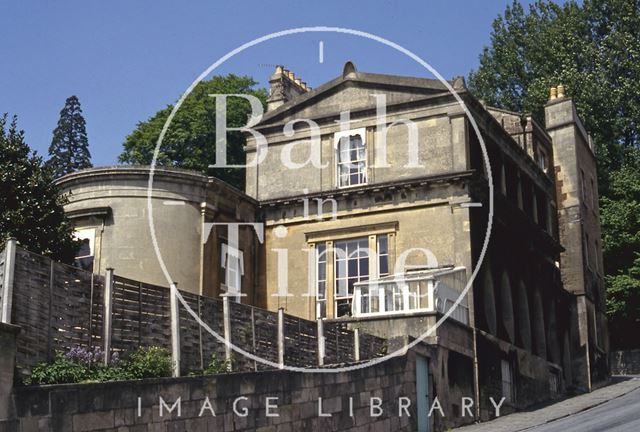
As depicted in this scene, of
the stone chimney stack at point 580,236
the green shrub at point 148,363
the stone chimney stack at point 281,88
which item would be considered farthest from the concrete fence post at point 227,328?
the stone chimney stack at point 580,236

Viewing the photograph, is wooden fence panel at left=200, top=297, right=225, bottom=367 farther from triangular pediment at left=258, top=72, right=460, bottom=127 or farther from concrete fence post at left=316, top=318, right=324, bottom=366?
triangular pediment at left=258, top=72, right=460, bottom=127

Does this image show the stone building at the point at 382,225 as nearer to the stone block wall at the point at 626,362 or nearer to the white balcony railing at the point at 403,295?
the white balcony railing at the point at 403,295

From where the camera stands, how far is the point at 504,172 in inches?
1193

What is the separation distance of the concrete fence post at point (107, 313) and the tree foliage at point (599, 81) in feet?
102

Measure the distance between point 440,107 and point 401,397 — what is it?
9637 millimetres

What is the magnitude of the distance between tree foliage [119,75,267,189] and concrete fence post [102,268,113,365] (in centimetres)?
3105

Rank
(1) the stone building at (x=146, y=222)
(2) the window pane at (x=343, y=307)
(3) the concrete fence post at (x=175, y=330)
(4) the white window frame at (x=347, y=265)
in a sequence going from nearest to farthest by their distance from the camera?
(3) the concrete fence post at (x=175, y=330)
(1) the stone building at (x=146, y=222)
(2) the window pane at (x=343, y=307)
(4) the white window frame at (x=347, y=265)

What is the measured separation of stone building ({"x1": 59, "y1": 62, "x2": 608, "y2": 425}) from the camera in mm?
23859

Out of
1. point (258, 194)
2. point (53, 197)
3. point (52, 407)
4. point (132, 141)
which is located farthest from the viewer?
point (132, 141)

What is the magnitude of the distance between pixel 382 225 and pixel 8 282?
1546 cm

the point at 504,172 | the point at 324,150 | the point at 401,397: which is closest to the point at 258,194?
the point at 324,150

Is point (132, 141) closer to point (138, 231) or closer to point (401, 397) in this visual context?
point (138, 231)

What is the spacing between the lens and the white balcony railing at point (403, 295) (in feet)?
72.6

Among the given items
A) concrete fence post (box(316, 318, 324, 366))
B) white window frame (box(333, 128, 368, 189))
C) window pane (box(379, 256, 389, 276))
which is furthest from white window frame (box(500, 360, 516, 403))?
concrete fence post (box(316, 318, 324, 366))
